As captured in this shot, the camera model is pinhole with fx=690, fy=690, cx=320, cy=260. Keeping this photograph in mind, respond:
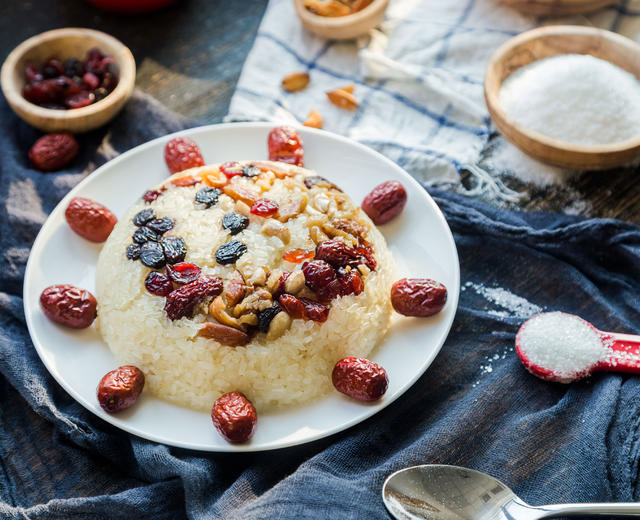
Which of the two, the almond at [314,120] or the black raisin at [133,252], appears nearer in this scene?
the black raisin at [133,252]

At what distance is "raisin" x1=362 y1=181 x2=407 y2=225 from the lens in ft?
8.59

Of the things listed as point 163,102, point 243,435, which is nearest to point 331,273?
point 243,435

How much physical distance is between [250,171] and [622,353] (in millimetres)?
1469

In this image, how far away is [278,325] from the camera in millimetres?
2195

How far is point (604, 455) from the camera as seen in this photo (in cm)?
213

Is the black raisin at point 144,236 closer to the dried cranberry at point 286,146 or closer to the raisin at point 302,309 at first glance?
the raisin at point 302,309

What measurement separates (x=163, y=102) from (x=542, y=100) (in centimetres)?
180

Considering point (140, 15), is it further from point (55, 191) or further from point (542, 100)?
point (542, 100)

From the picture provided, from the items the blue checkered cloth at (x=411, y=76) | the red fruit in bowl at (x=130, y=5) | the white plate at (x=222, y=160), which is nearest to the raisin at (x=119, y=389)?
the white plate at (x=222, y=160)

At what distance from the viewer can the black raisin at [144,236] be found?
2.41m

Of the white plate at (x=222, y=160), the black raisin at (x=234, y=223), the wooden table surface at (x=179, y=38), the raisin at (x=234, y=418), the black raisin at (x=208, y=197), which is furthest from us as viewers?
the wooden table surface at (x=179, y=38)

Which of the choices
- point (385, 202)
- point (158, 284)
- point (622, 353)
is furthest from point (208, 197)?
point (622, 353)

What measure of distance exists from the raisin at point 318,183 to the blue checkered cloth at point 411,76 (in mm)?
557

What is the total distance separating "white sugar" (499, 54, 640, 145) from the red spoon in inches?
34.0
